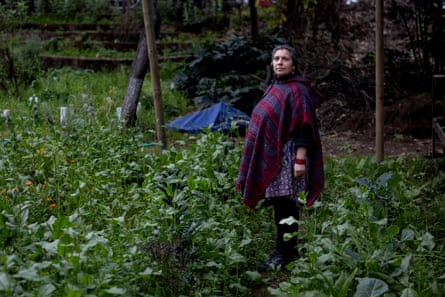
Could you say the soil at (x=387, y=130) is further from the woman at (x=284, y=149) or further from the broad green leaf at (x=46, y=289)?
the broad green leaf at (x=46, y=289)

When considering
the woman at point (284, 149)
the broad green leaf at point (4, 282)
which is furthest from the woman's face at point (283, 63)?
the broad green leaf at point (4, 282)

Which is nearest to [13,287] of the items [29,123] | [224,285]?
[224,285]

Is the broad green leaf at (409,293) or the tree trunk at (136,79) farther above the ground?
the tree trunk at (136,79)

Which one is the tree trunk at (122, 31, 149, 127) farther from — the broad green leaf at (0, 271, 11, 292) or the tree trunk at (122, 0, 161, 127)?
the broad green leaf at (0, 271, 11, 292)

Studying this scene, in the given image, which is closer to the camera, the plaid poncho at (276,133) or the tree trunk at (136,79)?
the plaid poncho at (276,133)

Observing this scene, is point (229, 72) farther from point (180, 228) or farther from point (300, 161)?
point (180, 228)

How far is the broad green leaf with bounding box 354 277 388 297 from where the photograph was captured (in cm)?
263

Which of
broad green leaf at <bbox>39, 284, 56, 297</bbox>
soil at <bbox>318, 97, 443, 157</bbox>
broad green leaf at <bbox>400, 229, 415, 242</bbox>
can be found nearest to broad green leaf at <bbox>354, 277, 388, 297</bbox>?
broad green leaf at <bbox>400, 229, 415, 242</bbox>

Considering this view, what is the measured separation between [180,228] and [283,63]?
1.19 meters

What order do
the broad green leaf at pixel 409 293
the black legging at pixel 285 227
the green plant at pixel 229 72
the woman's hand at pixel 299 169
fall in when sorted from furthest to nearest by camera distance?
the green plant at pixel 229 72 → the black legging at pixel 285 227 → the woman's hand at pixel 299 169 → the broad green leaf at pixel 409 293

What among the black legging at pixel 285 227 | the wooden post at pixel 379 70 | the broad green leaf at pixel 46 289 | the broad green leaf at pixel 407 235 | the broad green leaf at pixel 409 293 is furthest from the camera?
the wooden post at pixel 379 70

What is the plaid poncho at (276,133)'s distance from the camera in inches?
145

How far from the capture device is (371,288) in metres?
2.66

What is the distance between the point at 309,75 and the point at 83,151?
5.30 m
